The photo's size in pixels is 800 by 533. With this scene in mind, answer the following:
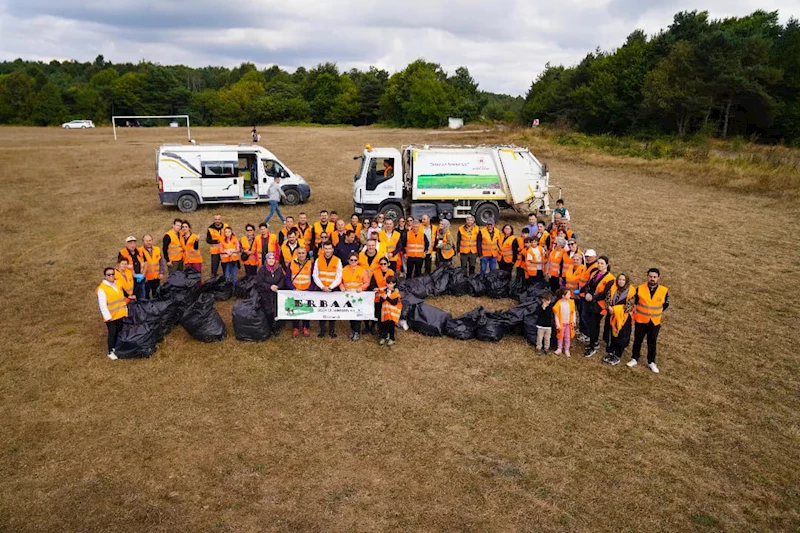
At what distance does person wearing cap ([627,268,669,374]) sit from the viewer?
25.1ft

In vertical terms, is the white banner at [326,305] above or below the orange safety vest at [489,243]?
below

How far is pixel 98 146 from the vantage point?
36.2 meters

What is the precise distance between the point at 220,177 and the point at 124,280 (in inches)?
371

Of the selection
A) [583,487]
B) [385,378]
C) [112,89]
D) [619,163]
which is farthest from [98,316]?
[112,89]

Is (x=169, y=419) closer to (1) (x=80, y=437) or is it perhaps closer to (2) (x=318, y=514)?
(1) (x=80, y=437)

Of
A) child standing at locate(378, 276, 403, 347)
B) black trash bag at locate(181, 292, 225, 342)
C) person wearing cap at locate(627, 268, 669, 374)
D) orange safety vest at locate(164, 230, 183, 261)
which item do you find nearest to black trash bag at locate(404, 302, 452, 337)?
child standing at locate(378, 276, 403, 347)

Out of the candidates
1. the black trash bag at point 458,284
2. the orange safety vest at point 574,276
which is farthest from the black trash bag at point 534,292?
the black trash bag at point 458,284

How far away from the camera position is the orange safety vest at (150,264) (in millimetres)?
9109

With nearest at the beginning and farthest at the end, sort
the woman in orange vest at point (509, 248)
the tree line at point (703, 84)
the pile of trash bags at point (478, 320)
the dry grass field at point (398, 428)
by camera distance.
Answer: the dry grass field at point (398, 428) < the pile of trash bags at point (478, 320) < the woman in orange vest at point (509, 248) < the tree line at point (703, 84)

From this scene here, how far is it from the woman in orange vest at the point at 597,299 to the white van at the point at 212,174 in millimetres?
11954

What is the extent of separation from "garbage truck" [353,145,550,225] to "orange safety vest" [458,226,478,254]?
Answer: 3.82m

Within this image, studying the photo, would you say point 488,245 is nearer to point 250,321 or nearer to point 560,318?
point 560,318

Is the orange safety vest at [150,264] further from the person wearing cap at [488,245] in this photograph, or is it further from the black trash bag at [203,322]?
the person wearing cap at [488,245]

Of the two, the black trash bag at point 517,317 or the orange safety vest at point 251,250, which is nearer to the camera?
the black trash bag at point 517,317
